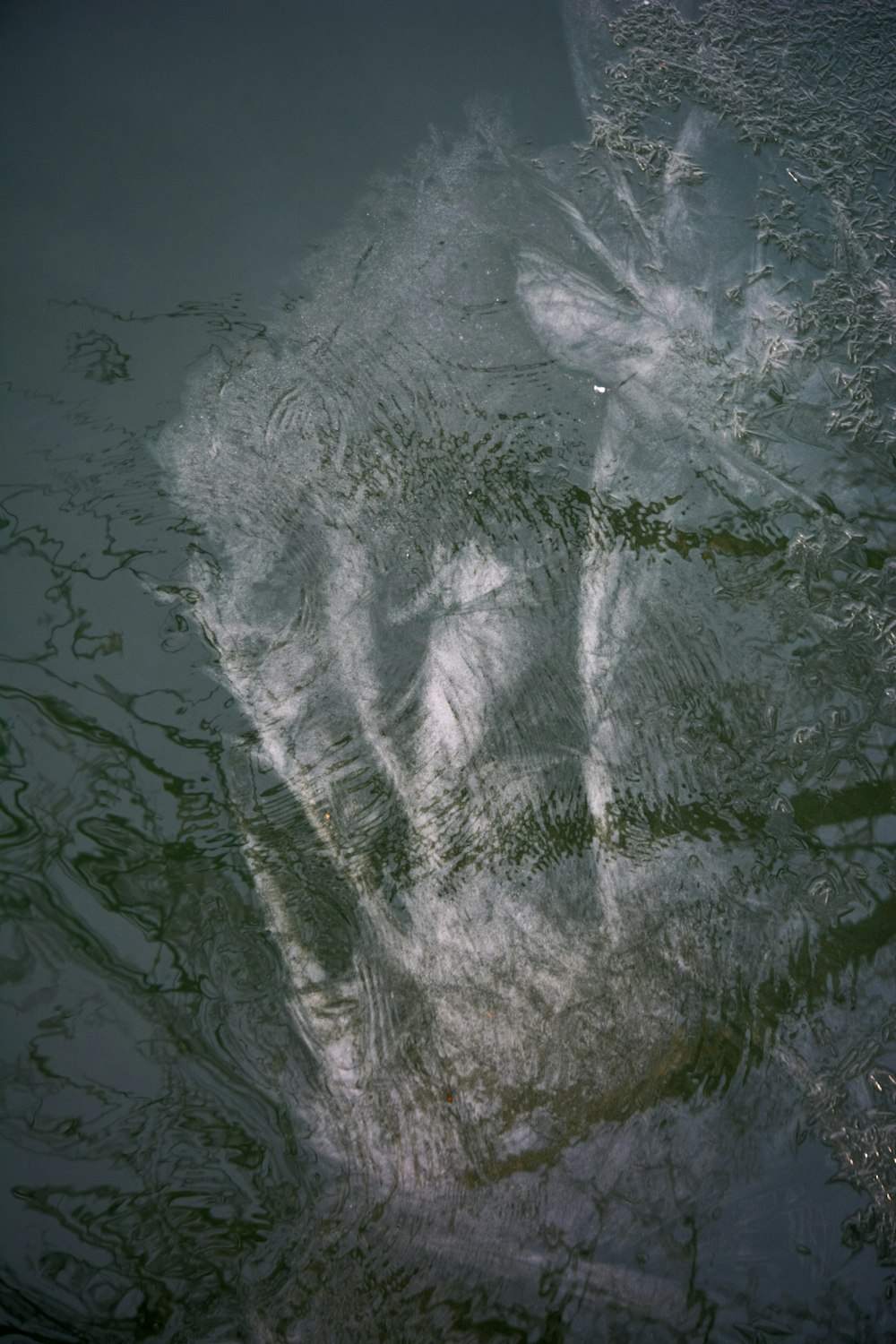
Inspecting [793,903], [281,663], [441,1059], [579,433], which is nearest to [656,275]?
[579,433]

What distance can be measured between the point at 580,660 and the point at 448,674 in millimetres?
254

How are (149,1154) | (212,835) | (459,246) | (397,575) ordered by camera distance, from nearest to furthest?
1. (149,1154)
2. (212,835)
3. (397,575)
4. (459,246)

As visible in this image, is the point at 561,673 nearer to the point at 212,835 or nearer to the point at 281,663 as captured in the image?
the point at 281,663

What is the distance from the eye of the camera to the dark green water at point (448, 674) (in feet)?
4.97

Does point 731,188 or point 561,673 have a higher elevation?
point 731,188

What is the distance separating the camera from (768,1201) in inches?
61.0

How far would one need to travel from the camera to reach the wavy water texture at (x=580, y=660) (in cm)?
154

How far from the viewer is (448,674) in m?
1.68

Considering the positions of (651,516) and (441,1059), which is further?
(651,516)

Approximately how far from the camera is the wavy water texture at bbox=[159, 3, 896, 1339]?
1.54 metres

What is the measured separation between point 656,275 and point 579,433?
1.33 ft

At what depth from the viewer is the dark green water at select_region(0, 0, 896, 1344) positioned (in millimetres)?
1515

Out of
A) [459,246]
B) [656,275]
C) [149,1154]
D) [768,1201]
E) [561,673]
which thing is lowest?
[768,1201]

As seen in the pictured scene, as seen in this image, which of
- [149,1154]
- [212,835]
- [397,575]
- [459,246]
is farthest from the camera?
[459,246]
